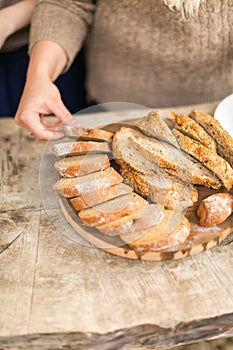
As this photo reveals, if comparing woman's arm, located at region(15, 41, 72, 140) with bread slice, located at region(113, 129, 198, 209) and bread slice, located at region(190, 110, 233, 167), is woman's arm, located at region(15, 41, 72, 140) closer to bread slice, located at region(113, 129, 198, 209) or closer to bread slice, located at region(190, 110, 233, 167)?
bread slice, located at region(113, 129, 198, 209)

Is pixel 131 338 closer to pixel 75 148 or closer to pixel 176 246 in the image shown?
pixel 176 246

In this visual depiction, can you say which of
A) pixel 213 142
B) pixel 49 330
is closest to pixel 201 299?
pixel 49 330

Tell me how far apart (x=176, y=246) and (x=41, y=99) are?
631mm

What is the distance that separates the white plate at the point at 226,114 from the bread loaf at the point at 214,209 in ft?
1.24

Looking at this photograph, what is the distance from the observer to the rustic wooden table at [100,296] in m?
0.91

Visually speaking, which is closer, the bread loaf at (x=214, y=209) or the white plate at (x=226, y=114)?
the bread loaf at (x=214, y=209)

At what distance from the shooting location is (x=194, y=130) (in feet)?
4.15

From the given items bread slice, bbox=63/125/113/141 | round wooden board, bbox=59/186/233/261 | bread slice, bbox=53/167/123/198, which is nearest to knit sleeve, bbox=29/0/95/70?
bread slice, bbox=63/125/113/141

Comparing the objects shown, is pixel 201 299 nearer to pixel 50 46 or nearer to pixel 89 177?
pixel 89 177

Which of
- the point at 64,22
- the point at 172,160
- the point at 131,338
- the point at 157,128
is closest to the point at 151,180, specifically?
the point at 172,160

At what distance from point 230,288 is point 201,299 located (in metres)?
0.07

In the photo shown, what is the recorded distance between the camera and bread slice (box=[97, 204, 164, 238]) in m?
1.01

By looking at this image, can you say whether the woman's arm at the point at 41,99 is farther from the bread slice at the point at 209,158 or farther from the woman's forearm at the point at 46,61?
the bread slice at the point at 209,158

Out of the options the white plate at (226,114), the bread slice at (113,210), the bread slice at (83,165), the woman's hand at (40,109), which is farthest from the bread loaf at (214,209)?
the woman's hand at (40,109)
